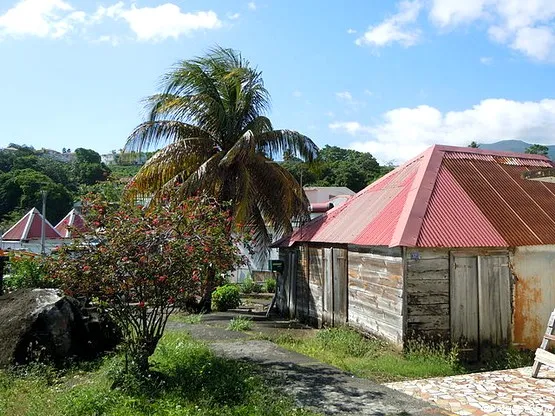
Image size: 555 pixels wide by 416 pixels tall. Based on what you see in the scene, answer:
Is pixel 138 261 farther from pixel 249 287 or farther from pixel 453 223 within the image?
pixel 249 287

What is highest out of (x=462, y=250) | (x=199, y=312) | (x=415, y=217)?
(x=415, y=217)

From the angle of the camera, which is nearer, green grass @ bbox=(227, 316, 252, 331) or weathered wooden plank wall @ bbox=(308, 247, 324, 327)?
green grass @ bbox=(227, 316, 252, 331)

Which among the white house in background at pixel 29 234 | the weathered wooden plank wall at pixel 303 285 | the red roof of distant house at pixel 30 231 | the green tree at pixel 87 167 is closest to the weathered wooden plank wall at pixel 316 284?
the weathered wooden plank wall at pixel 303 285

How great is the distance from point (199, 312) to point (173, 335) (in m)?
6.03

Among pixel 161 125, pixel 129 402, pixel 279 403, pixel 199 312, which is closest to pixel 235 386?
pixel 279 403

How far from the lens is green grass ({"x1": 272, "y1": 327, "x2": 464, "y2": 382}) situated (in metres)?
7.70

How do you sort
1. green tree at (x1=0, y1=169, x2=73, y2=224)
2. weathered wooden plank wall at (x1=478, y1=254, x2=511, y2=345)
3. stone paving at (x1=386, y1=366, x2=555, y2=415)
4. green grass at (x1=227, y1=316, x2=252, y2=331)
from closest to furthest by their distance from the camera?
1. stone paving at (x1=386, y1=366, x2=555, y2=415)
2. weathered wooden plank wall at (x1=478, y1=254, x2=511, y2=345)
3. green grass at (x1=227, y1=316, x2=252, y2=331)
4. green tree at (x1=0, y1=169, x2=73, y2=224)

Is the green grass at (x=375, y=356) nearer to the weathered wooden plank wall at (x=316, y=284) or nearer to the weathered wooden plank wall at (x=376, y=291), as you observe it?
the weathered wooden plank wall at (x=376, y=291)

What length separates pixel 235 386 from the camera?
6.21 metres

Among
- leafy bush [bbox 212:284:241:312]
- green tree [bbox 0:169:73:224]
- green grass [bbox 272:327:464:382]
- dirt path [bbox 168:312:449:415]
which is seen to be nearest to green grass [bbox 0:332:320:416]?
dirt path [bbox 168:312:449:415]

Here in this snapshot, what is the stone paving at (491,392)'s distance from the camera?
5.96m

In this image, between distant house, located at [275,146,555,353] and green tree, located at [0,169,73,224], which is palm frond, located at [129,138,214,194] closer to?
distant house, located at [275,146,555,353]

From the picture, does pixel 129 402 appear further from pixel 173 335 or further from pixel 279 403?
pixel 173 335

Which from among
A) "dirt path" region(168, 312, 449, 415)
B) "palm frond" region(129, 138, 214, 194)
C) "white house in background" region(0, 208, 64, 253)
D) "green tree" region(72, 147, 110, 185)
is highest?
"green tree" region(72, 147, 110, 185)
